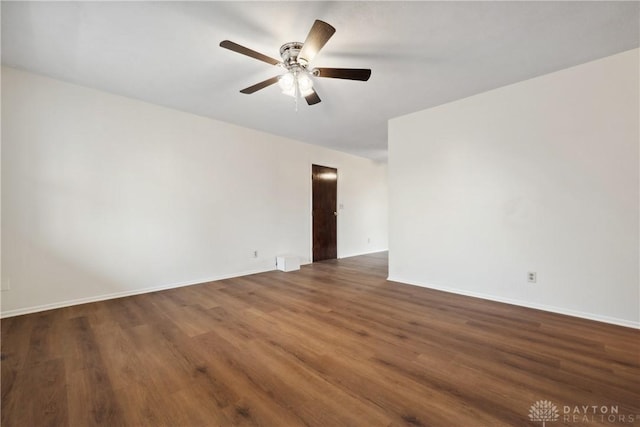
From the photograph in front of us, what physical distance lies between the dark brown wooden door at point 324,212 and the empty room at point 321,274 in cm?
147

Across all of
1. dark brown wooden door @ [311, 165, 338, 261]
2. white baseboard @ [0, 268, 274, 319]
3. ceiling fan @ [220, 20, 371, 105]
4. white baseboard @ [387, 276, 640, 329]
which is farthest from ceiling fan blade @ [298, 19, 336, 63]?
dark brown wooden door @ [311, 165, 338, 261]

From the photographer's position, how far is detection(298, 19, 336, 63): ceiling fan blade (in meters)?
1.57

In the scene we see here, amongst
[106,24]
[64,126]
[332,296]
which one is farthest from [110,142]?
[332,296]

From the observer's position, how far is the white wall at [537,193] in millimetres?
2379

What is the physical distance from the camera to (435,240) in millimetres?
3586

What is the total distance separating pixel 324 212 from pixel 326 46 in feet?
12.7

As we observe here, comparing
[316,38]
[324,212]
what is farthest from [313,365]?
[324,212]

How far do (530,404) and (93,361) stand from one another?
112 inches

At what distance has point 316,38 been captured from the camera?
1698mm

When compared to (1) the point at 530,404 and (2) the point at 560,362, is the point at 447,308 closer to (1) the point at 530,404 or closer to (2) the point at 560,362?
(2) the point at 560,362

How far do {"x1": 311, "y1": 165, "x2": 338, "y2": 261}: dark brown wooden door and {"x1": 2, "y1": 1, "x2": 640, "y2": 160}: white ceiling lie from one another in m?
2.53

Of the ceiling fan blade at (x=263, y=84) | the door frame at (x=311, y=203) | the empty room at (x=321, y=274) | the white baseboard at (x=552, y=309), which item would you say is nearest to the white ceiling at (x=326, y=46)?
the empty room at (x=321, y=274)

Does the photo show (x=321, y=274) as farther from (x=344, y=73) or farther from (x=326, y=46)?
(x=326, y=46)

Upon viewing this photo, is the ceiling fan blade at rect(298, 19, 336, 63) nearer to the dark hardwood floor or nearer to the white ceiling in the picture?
the white ceiling
